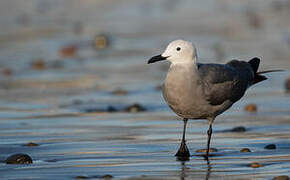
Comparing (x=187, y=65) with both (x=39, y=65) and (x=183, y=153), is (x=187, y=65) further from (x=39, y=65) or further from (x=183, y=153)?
(x=39, y=65)

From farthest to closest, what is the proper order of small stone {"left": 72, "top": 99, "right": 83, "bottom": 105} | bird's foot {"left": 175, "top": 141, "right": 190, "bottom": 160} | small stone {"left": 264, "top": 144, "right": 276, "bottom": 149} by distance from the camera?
→ small stone {"left": 72, "top": 99, "right": 83, "bottom": 105}
small stone {"left": 264, "top": 144, "right": 276, "bottom": 149}
bird's foot {"left": 175, "top": 141, "right": 190, "bottom": 160}

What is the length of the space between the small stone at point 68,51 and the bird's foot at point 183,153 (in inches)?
326

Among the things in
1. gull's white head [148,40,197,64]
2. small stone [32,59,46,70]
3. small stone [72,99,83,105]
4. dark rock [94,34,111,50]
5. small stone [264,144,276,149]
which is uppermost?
dark rock [94,34,111,50]

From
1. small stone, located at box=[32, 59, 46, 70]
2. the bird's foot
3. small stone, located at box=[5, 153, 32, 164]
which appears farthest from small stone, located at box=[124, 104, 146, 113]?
small stone, located at box=[32, 59, 46, 70]

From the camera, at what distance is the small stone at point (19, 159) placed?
19.1ft

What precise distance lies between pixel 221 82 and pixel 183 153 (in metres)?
1.02

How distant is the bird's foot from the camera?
6108 millimetres

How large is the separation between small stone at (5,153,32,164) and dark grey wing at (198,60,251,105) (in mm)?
1765

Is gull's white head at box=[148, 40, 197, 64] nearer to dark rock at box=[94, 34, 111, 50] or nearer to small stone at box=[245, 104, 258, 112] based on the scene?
small stone at box=[245, 104, 258, 112]

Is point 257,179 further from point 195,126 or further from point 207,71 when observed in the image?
point 195,126

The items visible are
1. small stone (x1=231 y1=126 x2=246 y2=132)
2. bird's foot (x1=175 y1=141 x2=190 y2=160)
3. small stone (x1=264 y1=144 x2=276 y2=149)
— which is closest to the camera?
bird's foot (x1=175 y1=141 x2=190 y2=160)

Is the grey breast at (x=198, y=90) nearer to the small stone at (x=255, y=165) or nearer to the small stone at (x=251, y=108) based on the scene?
the small stone at (x=255, y=165)

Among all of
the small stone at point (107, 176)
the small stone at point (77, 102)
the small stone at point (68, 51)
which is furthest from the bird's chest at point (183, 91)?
the small stone at point (68, 51)

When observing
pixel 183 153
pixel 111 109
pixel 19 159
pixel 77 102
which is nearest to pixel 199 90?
pixel 183 153
